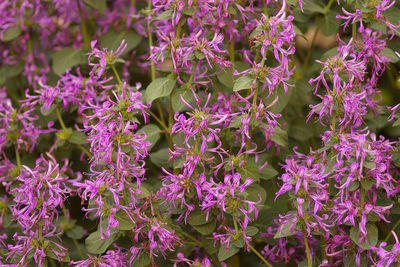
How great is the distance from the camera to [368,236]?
2.79 feet

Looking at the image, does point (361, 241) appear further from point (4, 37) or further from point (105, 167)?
point (4, 37)

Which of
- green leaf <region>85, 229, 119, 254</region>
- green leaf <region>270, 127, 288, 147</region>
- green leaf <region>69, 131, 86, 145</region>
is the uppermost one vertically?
green leaf <region>270, 127, 288, 147</region>

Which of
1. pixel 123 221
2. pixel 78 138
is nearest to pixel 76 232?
pixel 78 138

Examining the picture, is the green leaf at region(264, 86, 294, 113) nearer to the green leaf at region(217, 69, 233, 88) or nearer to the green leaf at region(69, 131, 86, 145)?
the green leaf at region(217, 69, 233, 88)

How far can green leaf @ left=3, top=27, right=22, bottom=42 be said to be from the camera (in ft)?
4.31

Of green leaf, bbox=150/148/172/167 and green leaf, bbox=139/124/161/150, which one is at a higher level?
green leaf, bbox=139/124/161/150

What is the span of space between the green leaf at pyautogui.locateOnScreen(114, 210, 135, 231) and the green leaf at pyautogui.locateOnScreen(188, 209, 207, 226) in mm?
92

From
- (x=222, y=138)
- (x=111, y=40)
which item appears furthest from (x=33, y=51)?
(x=222, y=138)

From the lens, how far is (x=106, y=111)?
876 millimetres

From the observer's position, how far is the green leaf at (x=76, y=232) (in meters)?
1.13

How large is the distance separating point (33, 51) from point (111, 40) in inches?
9.0

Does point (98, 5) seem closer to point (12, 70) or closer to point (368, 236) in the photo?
point (12, 70)

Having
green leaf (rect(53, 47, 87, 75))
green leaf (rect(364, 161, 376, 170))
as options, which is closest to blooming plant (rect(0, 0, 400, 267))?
green leaf (rect(364, 161, 376, 170))

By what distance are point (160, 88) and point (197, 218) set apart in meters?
0.21
